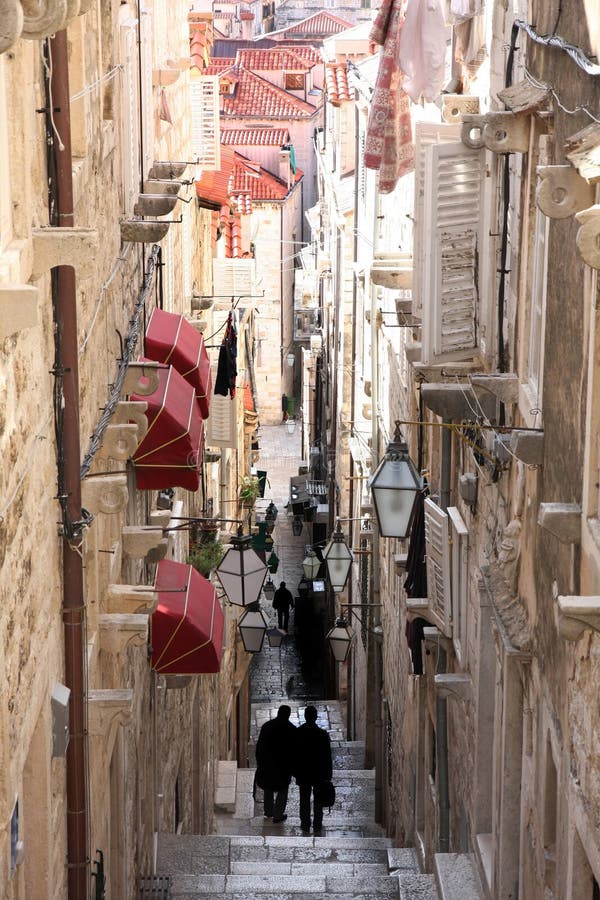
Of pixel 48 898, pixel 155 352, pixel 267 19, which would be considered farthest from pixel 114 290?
pixel 267 19

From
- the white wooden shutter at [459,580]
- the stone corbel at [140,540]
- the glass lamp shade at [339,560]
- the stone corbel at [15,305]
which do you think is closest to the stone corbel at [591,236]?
the stone corbel at [15,305]

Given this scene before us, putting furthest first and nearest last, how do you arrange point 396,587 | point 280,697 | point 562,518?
point 280,697 < point 396,587 < point 562,518

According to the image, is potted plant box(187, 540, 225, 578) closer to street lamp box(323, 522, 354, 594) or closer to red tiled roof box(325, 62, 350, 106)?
street lamp box(323, 522, 354, 594)

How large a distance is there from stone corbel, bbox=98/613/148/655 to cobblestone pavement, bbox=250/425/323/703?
18510 mm

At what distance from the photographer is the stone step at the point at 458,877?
372 inches

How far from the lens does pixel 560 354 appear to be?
6.58 meters

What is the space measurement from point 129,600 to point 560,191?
527cm

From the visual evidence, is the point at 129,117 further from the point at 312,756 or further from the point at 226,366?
the point at 226,366

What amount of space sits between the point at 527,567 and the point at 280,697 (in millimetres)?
20510

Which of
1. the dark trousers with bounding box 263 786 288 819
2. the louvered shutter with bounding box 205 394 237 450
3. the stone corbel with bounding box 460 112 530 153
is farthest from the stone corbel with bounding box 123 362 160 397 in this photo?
the louvered shutter with bounding box 205 394 237 450

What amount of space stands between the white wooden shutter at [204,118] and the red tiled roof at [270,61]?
34187mm

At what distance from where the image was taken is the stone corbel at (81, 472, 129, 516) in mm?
8156

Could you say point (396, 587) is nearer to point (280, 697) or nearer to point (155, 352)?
point (155, 352)

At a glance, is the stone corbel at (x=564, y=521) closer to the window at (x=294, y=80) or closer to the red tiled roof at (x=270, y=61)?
the red tiled roof at (x=270, y=61)
